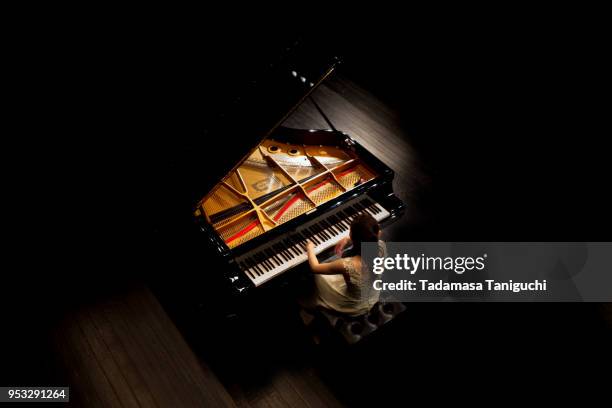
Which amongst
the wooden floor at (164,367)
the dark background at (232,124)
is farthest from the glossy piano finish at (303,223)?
the wooden floor at (164,367)

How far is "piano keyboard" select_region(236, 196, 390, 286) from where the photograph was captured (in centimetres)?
290

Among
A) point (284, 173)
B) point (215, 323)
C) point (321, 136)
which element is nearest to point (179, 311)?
point (215, 323)

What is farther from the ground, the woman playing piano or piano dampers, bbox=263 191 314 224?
piano dampers, bbox=263 191 314 224

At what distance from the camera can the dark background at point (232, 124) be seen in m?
3.16

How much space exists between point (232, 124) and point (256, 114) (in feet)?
0.58

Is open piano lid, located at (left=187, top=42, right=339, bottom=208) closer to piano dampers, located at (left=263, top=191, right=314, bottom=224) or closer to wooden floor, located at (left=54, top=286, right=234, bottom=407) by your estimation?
piano dampers, located at (left=263, top=191, right=314, bottom=224)

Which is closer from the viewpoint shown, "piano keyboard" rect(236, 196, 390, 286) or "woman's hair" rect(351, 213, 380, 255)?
"woman's hair" rect(351, 213, 380, 255)

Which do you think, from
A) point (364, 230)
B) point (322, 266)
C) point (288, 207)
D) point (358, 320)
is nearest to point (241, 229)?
point (288, 207)

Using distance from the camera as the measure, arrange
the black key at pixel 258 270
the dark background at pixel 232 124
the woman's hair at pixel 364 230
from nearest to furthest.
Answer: the woman's hair at pixel 364 230, the black key at pixel 258 270, the dark background at pixel 232 124

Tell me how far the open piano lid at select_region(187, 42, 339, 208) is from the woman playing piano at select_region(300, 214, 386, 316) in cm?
84

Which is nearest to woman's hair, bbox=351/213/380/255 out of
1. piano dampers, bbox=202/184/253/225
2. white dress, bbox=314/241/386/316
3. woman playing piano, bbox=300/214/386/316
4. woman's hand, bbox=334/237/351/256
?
woman playing piano, bbox=300/214/386/316

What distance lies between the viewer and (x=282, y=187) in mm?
3197

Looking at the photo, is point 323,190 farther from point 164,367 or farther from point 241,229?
point 164,367

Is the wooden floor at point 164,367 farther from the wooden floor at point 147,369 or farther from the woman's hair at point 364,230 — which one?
the woman's hair at point 364,230
